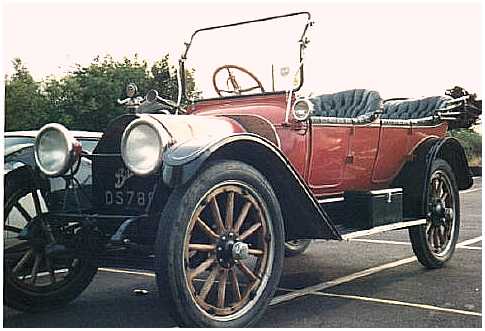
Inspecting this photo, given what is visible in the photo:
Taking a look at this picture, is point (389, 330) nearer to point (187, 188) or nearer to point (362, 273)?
point (187, 188)

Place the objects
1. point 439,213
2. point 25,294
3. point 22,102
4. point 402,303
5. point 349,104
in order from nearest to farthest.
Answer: point 25,294 < point 402,303 < point 22,102 < point 439,213 < point 349,104

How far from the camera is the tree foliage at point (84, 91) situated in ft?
14.4

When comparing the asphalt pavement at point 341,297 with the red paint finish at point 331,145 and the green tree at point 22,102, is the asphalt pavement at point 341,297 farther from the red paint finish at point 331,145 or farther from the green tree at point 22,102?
the green tree at point 22,102

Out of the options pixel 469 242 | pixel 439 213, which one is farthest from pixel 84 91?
pixel 469 242

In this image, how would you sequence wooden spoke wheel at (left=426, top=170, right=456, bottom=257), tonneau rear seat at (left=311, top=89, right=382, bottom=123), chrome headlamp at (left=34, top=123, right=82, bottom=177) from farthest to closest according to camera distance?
wooden spoke wheel at (left=426, top=170, right=456, bottom=257) → tonneau rear seat at (left=311, top=89, right=382, bottom=123) → chrome headlamp at (left=34, top=123, right=82, bottom=177)

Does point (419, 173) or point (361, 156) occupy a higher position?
point (361, 156)

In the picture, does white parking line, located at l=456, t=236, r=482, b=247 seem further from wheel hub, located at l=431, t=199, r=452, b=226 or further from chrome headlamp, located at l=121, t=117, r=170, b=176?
chrome headlamp, located at l=121, t=117, r=170, b=176

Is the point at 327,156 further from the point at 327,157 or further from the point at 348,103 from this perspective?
the point at 348,103

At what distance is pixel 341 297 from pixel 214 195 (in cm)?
152

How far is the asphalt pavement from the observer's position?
3906mm

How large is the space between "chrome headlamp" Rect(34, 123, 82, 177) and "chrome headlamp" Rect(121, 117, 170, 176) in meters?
0.40

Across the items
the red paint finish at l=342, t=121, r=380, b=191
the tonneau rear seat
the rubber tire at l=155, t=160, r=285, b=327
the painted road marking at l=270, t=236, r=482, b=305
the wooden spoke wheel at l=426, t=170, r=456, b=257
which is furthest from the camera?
the wooden spoke wheel at l=426, t=170, r=456, b=257

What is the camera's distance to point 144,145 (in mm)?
3531

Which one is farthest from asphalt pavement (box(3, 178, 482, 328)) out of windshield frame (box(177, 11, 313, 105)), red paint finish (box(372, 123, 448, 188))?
windshield frame (box(177, 11, 313, 105))
